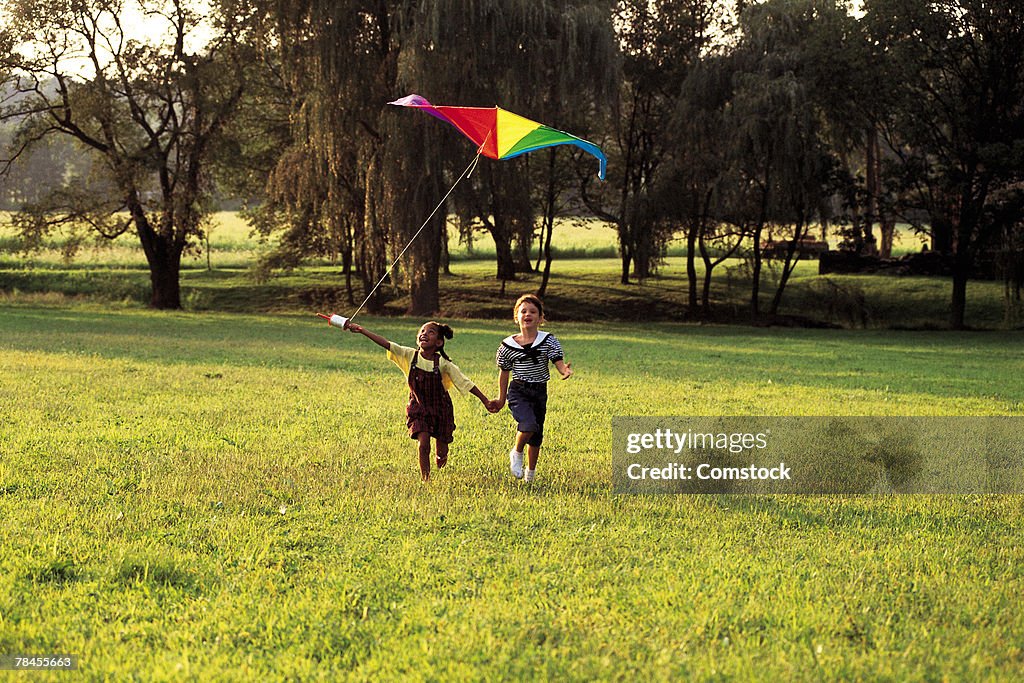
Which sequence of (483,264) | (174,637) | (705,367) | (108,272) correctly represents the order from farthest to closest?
(483,264)
(108,272)
(705,367)
(174,637)

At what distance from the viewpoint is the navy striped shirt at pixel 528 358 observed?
825 cm

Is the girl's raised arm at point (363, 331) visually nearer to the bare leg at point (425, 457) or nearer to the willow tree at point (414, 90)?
the bare leg at point (425, 457)

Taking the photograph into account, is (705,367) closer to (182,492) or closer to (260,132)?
(182,492)

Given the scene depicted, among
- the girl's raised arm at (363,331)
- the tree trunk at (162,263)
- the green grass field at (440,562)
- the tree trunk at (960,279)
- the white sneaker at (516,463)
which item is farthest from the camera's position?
the tree trunk at (162,263)

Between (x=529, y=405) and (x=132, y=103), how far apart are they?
33.9 m

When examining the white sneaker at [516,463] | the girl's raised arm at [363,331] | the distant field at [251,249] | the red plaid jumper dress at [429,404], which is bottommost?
the white sneaker at [516,463]

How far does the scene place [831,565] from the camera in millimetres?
6086

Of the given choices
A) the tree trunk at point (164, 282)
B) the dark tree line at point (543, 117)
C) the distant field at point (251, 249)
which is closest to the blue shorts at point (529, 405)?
the dark tree line at point (543, 117)

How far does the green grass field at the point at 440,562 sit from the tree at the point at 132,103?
2715 cm

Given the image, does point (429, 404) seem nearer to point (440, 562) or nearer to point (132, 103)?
point (440, 562)

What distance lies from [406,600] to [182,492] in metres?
3.11

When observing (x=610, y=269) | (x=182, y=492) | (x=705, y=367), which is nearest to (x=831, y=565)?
(x=182, y=492)

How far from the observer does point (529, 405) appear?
826 cm

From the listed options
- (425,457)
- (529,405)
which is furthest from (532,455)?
(425,457)
